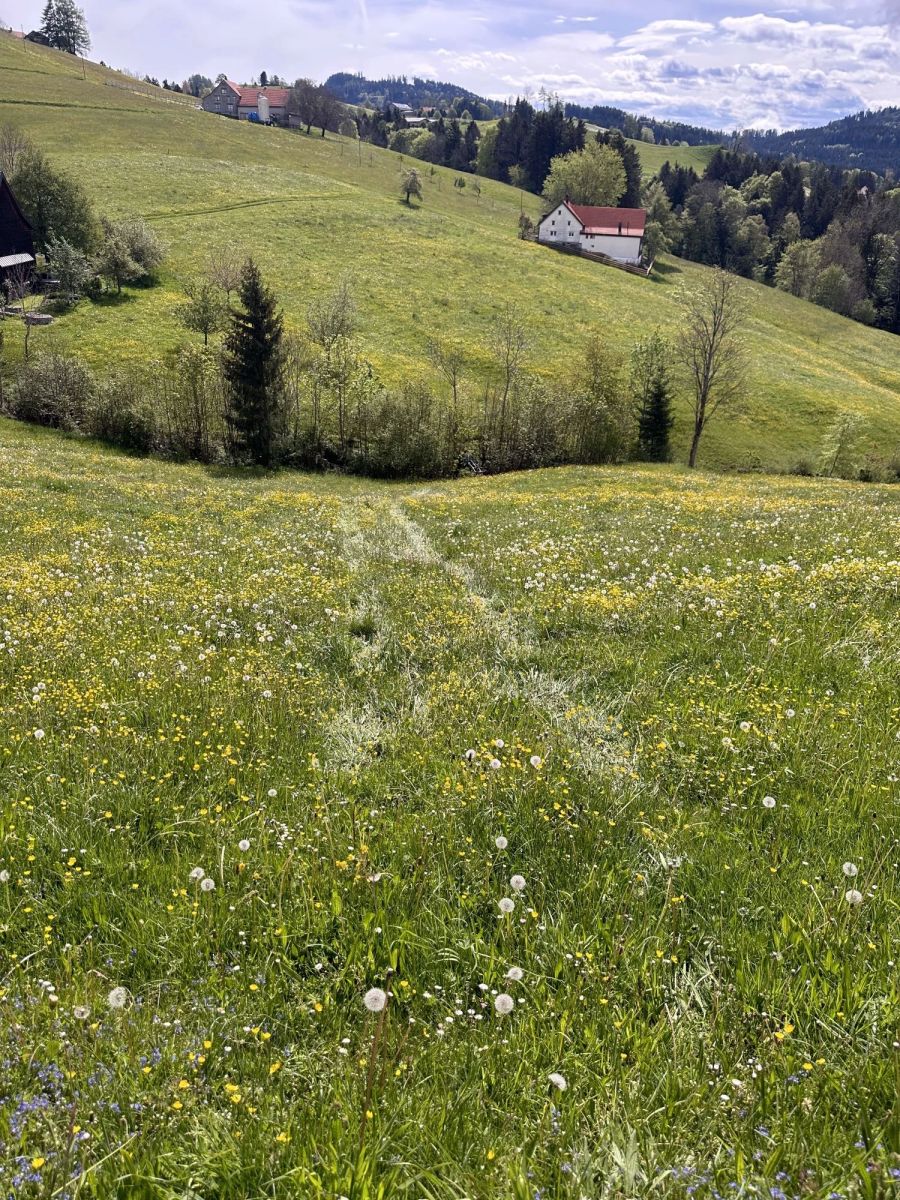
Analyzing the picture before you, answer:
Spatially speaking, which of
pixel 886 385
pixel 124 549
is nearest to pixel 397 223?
pixel 886 385

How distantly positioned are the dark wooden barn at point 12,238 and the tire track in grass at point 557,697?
71.5 meters

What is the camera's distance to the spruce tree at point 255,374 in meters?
39.3

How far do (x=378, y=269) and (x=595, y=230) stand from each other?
56.2 metres

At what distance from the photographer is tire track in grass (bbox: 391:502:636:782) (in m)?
5.41

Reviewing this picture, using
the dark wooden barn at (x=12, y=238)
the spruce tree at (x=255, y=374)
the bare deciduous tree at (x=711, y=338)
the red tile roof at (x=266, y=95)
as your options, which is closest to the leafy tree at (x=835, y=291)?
the bare deciduous tree at (x=711, y=338)

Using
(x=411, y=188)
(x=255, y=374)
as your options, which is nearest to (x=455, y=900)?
(x=255, y=374)

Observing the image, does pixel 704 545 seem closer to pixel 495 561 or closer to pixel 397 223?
pixel 495 561

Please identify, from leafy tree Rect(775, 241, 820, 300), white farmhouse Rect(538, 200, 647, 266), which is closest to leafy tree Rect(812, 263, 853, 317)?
leafy tree Rect(775, 241, 820, 300)

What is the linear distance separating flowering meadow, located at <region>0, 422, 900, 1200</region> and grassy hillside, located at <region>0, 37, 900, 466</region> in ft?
173

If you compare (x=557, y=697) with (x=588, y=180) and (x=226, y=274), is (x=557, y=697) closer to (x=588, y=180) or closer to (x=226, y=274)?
(x=226, y=274)

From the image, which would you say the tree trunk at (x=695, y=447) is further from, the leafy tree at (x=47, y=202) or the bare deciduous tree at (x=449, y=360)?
the leafy tree at (x=47, y=202)

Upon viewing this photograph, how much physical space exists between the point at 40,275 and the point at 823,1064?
80.6 metres

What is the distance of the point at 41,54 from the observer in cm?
15775

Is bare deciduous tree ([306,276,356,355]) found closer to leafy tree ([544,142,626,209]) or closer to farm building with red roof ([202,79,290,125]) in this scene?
leafy tree ([544,142,626,209])
